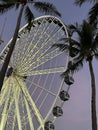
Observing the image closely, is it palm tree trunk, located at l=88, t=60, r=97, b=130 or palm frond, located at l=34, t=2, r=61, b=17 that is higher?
palm frond, located at l=34, t=2, r=61, b=17

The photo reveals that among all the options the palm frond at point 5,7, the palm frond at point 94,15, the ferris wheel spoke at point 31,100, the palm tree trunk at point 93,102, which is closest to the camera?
the palm tree trunk at point 93,102

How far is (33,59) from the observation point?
1587 inches

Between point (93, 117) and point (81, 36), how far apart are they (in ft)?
19.4

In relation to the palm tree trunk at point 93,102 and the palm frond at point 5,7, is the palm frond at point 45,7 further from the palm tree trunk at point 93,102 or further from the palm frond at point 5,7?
the palm tree trunk at point 93,102

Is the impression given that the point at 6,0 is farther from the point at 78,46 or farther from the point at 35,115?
the point at 35,115

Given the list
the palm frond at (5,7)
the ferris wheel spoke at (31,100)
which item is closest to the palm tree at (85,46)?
the palm frond at (5,7)

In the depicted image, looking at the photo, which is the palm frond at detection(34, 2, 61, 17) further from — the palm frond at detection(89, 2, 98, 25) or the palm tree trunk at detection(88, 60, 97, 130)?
the palm tree trunk at detection(88, 60, 97, 130)

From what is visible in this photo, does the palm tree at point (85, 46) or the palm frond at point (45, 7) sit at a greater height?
the palm frond at point (45, 7)

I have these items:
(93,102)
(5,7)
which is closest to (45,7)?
(5,7)

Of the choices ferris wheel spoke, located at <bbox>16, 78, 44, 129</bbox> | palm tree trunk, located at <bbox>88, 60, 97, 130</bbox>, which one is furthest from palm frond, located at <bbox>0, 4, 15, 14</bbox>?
ferris wheel spoke, located at <bbox>16, 78, 44, 129</bbox>

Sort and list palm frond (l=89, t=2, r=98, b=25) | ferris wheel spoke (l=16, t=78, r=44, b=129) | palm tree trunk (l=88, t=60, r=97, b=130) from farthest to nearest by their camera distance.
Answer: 1. ferris wheel spoke (l=16, t=78, r=44, b=129)
2. palm frond (l=89, t=2, r=98, b=25)
3. palm tree trunk (l=88, t=60, r=97, b=130)

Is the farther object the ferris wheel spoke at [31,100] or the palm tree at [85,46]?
the ferris wheel spoke at [31,100]

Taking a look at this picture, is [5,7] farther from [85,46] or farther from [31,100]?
[31,100]

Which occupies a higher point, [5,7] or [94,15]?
[5,7]
